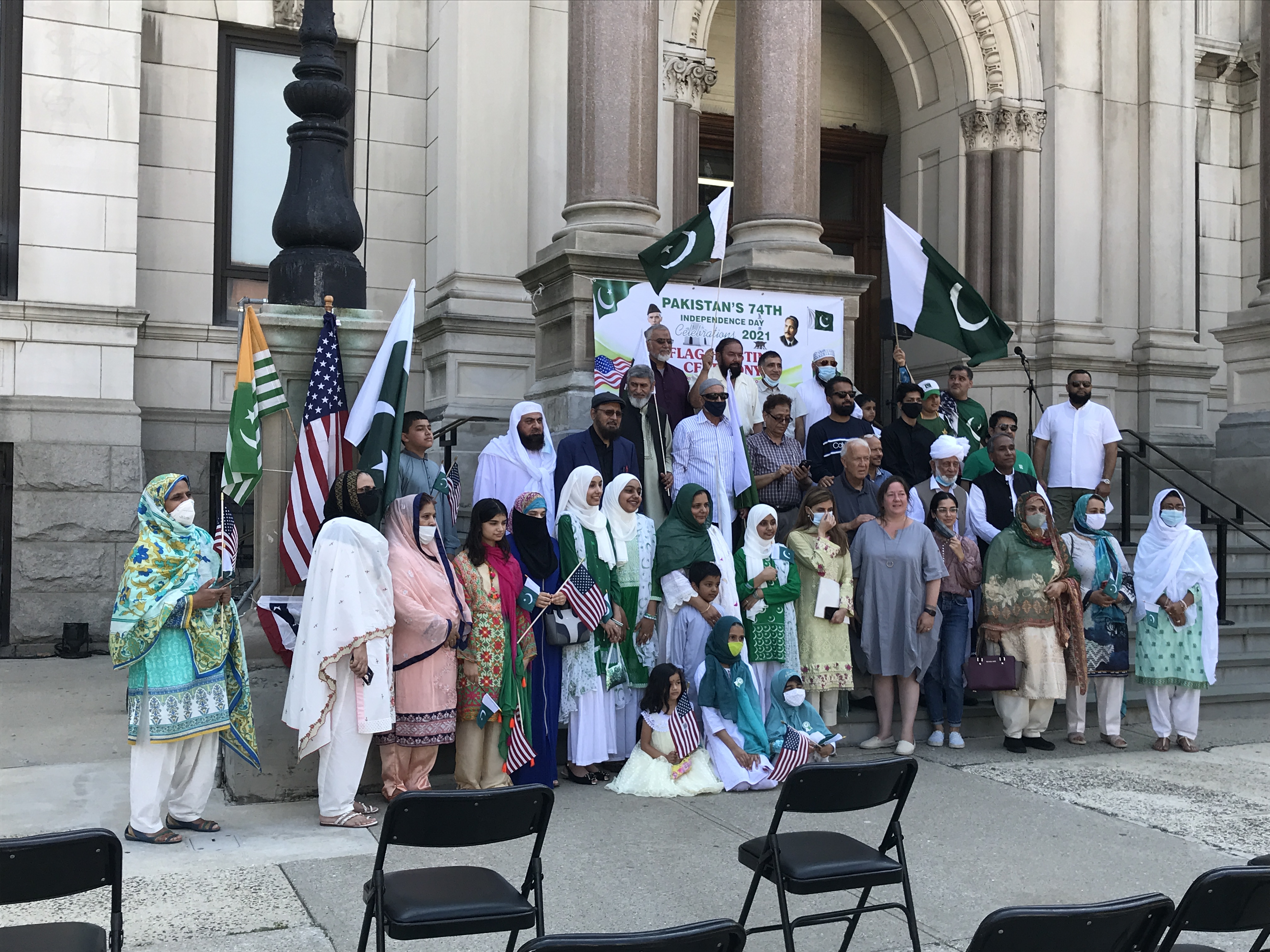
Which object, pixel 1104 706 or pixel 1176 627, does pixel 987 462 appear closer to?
pixel 1176 627

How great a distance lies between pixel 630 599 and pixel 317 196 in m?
3.21

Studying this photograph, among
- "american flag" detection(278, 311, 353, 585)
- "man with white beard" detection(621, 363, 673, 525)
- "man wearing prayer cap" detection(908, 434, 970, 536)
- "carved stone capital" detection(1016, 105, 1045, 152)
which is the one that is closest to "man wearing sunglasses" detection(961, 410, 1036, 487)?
"man wearing prayer cap" detection(908, 434, 970, 536)

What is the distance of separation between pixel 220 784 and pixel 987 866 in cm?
446

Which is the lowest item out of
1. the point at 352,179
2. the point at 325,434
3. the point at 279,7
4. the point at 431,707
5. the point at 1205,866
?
the point at 1205,866

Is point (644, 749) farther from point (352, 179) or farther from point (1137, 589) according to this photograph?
point (352, 179)

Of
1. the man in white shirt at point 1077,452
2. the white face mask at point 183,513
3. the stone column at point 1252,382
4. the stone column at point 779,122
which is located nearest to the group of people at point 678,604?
the white face mask at point 183,513

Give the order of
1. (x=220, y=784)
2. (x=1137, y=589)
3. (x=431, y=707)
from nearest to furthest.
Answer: (x=431, y=707) < (x=220, y=784) < (x=1137, y=589)

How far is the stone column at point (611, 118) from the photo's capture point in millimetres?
10812

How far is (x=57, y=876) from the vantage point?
3668 mm

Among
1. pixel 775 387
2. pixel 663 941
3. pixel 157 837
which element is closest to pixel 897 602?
pixel 775 387

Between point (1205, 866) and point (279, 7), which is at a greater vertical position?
point (279, 7)

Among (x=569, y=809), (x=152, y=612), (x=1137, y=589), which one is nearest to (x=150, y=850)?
(x=152, y=612)

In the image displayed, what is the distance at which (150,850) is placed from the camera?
6328 mm

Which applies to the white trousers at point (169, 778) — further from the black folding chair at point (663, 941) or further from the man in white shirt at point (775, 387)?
the man in white shirt at point (775, 387)
